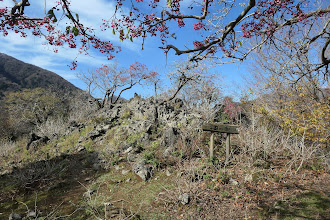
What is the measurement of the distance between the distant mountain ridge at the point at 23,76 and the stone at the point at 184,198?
44.4 m

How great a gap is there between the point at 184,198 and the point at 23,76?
60179mm

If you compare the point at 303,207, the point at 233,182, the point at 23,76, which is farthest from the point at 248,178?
the point at 23,76

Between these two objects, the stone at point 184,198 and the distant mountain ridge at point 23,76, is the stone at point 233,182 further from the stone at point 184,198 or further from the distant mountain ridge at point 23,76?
the distant mountain ridge at point 23,76

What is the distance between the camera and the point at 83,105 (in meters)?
21.6

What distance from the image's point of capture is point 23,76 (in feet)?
164

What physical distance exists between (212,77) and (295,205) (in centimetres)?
1338

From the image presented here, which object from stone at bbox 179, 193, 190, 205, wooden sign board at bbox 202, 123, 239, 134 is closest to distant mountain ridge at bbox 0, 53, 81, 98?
wooden sign board at bbox 202, 123, 239, 134

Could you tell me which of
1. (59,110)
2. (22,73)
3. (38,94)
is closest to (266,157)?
(59,110)

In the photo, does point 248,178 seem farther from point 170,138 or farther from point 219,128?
point 170,138

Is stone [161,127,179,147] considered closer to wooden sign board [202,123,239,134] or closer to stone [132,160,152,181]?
stone [132,160,152,181]

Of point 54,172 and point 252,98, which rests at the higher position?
point 252,98

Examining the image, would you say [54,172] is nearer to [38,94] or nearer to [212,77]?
[212,77]

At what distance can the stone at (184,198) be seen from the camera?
406cm

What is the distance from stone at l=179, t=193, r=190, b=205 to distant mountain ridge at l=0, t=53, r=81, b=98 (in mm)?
44373
